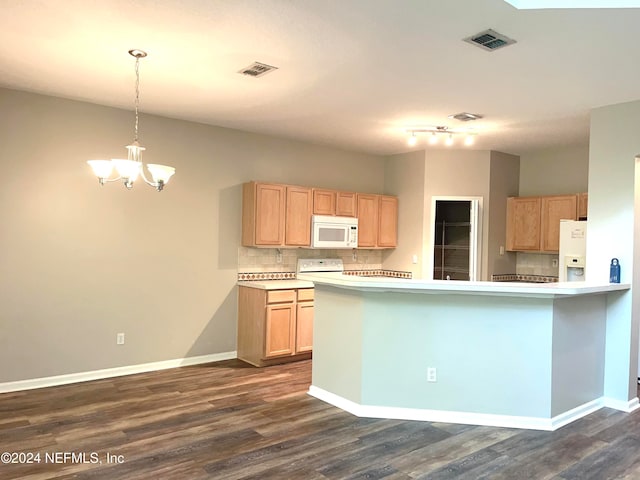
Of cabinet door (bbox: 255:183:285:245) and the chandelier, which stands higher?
the chandelier

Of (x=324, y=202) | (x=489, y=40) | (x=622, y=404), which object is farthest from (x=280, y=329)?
(x=489, y=40)

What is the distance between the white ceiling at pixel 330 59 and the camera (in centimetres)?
275

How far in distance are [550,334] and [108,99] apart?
176 inches

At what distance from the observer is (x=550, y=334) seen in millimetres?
3674

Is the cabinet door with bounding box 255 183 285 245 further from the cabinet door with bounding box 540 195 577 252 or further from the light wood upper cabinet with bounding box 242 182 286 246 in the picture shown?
the cabinet door with bounding box 540 195 577 252

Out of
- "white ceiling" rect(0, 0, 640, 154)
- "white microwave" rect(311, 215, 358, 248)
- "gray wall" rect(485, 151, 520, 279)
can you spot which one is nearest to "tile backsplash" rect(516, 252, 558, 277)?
"gray wall" rect(485, 151, 520, 279)

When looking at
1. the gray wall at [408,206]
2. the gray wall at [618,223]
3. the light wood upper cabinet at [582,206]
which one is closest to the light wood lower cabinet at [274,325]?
the gray wall at [408,206]

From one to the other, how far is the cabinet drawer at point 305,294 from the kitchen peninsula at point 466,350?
5.33ft

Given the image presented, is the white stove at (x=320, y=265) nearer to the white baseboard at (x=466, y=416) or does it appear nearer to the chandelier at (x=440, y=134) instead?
the chandelier at (x=440, y=134)

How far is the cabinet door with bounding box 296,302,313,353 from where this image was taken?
222 inches

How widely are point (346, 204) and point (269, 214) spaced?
125cm

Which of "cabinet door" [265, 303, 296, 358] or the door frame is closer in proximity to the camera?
"cabinet door" [265, 303, 296, 358]

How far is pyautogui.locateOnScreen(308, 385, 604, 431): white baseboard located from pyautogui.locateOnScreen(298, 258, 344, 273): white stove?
8.22ft

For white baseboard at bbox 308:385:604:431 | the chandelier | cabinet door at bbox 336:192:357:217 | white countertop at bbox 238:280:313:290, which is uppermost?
the chandelier
